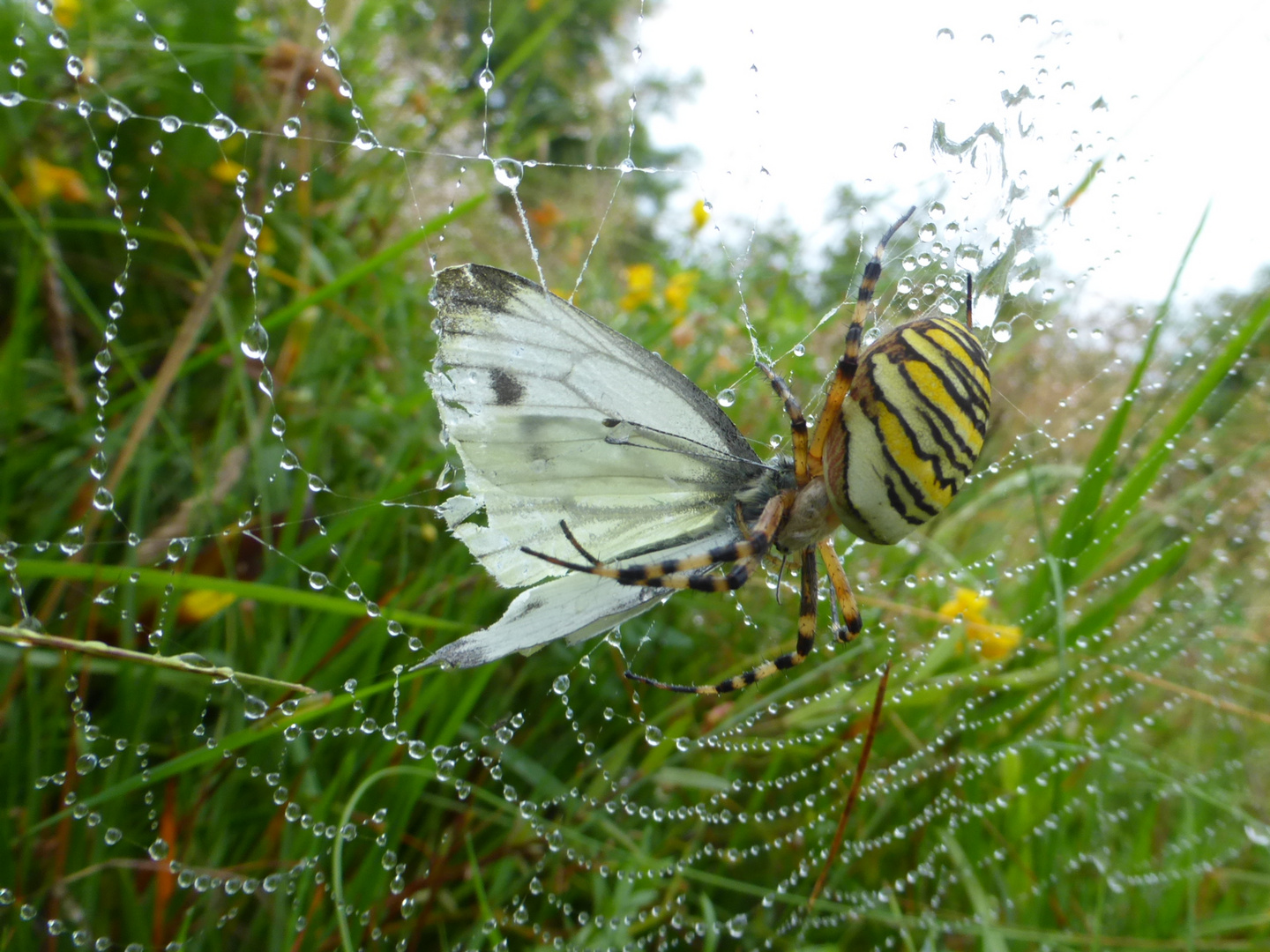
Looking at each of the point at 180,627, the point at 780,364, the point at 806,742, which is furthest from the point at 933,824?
the point at 180,627

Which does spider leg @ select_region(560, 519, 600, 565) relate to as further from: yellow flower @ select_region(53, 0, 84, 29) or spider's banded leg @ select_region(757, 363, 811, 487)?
yellow flower @ select_region(53, 0, 84, 29)

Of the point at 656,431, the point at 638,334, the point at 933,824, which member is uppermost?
the point at 638,334

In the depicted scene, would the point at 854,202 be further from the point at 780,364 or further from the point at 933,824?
the point at 933,824

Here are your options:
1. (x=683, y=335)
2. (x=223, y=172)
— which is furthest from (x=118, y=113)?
(x=683, y=335)

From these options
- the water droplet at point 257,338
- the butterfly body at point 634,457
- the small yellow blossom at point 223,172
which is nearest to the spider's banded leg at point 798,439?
the butterfly body at point 634,457

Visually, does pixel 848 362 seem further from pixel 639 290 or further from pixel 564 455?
pixel 639 290

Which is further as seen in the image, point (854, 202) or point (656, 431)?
point (854, 202)
